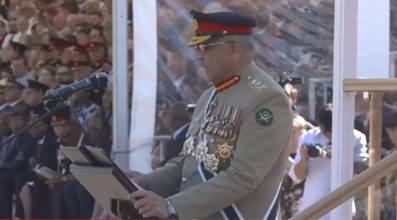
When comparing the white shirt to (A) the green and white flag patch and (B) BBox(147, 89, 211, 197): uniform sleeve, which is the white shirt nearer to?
(B) BBox(147, 89, 211, 197): uniform sleeve

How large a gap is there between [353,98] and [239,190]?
628 millimetres

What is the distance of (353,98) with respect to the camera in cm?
344

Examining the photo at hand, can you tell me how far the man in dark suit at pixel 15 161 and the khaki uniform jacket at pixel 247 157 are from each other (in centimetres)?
319

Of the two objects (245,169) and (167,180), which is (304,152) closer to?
(167,180)

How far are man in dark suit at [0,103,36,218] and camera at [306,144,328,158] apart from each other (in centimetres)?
224

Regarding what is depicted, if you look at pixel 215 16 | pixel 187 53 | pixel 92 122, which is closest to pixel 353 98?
pixel 215 16

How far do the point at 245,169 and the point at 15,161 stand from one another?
3.55 meters

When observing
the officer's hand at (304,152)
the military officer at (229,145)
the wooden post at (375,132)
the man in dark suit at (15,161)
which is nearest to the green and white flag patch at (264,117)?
the military officer at (229,145)

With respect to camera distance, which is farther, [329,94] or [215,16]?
[329,94]

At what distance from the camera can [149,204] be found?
3.01 m

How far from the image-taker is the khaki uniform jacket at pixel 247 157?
10.1 ft

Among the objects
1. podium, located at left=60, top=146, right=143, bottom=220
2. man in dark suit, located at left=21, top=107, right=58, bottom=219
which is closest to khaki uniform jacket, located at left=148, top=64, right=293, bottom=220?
podium, located at left=60, top=146, right=143, bottom=220

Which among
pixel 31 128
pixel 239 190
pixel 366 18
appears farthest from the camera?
pixel 31 128

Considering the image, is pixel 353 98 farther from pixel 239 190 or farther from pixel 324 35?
pixel 324 35
